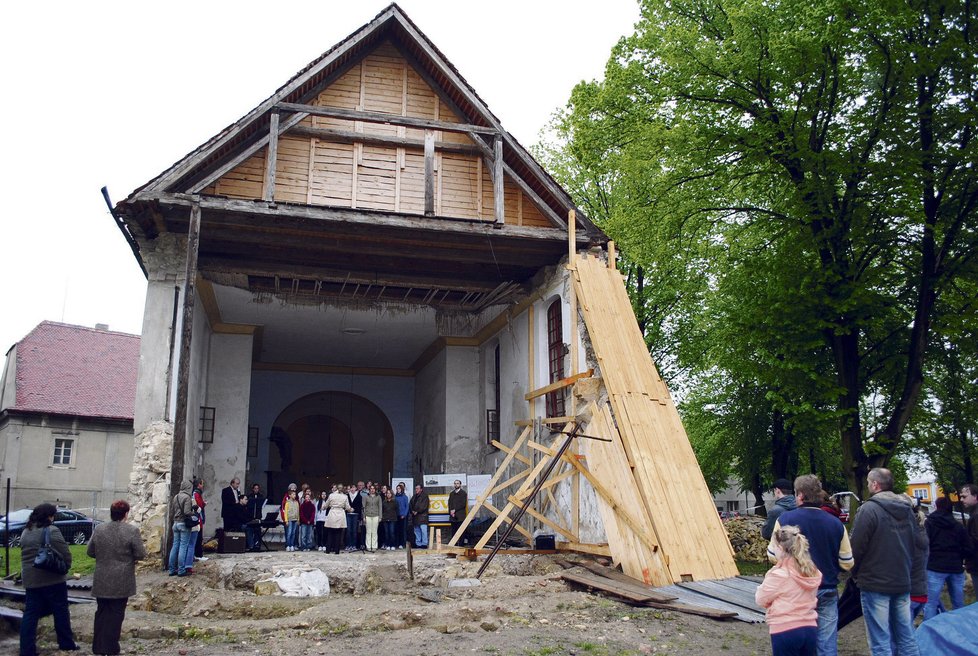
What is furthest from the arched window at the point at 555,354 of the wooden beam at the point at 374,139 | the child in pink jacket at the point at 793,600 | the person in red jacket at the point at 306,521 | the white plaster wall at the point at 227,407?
the child in pink jacket at the point at 793,600

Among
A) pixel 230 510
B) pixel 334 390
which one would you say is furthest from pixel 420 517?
pixel 334 390

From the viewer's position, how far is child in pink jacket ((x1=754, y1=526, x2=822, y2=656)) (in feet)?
18.3

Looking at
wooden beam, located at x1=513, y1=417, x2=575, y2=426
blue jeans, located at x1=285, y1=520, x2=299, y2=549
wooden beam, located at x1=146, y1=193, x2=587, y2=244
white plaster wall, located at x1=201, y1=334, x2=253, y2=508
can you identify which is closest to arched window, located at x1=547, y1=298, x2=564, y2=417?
wooden beam, located at x1=513, y1=417, x2=575, y2=426

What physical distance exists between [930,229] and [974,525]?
8.57 metres

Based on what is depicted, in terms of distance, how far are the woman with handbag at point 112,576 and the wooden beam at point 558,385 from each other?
8556mm

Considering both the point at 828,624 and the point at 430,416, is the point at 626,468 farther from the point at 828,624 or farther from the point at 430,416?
the point at 430,416

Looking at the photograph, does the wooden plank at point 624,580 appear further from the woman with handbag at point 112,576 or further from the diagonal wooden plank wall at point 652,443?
the woman with handbag at point 112,576

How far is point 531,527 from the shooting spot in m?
16.9

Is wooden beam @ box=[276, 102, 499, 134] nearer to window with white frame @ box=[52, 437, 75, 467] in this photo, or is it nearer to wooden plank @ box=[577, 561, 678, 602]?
wooden plank @ box=[577, 561, 678, 602]

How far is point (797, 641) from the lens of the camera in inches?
219

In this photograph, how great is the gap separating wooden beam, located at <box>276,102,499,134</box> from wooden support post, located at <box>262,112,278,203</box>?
367mm

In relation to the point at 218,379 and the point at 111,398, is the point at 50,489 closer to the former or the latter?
the point at 111,398

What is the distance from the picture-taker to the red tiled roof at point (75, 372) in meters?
32.8

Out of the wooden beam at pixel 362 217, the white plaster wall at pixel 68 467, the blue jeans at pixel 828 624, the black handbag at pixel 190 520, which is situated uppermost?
the wooden beam at pixel 362 217
